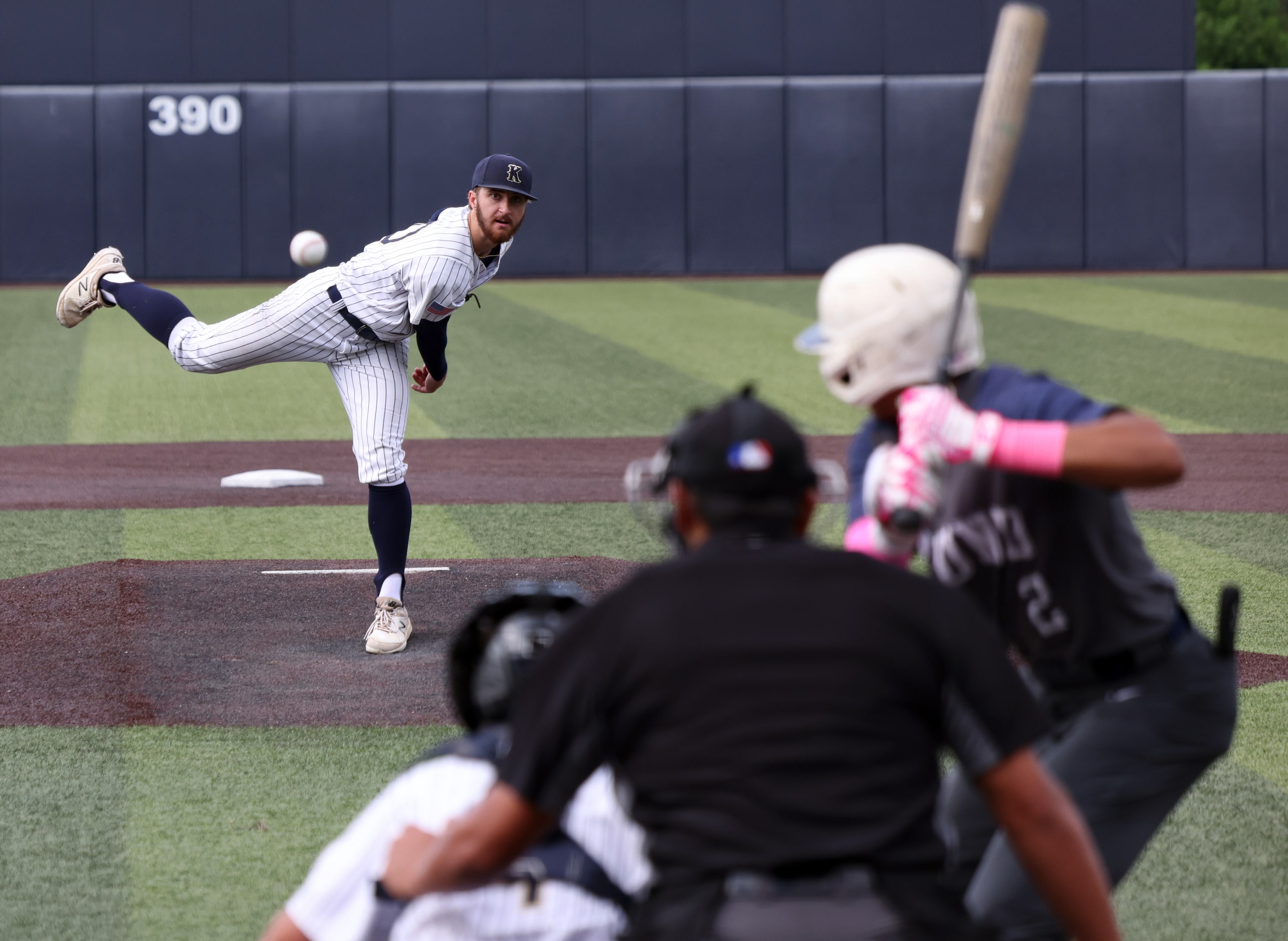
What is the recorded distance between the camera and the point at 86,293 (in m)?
6.45

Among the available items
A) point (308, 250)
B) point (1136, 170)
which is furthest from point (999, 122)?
point (1136, 170)

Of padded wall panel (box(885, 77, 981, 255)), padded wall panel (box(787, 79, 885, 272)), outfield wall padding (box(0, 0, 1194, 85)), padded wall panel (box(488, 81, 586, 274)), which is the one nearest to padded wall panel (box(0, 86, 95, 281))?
outfield wall padding (box(0, 0, 1194, 85))

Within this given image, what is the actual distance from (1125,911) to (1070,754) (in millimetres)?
1112

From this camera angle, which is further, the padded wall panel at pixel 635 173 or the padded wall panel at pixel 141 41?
the padded wall panel at pixel 635 173

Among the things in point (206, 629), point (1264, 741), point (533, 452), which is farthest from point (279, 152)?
point (1264, 741)

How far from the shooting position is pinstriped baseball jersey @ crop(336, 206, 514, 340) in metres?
5.96

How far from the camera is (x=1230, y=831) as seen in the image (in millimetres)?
4340

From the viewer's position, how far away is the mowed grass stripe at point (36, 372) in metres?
12.6

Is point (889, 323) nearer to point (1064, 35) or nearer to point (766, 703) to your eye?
point (766, 703)

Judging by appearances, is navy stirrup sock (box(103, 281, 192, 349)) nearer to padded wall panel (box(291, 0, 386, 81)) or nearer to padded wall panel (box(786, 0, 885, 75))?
padded wall panel (box(291, 0, 386, 81))

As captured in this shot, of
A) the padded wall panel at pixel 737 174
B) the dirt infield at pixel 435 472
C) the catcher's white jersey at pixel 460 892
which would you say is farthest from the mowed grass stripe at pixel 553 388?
the catcher's white jersey at pixel 460 892

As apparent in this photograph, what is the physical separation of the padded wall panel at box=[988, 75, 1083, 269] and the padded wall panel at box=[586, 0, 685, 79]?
527 centimetres

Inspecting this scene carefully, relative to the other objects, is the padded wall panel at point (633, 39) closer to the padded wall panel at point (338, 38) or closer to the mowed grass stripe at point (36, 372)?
the padded wall panel at point (338, 38)

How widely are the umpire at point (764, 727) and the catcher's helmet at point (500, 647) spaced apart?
0.33 meters
